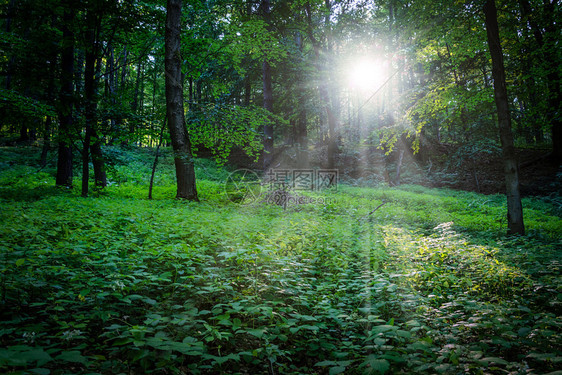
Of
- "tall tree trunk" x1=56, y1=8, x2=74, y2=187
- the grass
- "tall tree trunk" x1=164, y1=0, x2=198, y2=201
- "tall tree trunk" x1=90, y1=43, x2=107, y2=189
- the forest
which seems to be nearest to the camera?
the grass

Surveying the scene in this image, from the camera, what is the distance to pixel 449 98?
8.71 metres

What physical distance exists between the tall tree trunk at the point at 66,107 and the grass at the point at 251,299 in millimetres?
2188

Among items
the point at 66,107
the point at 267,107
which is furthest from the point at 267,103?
the point at 66,107

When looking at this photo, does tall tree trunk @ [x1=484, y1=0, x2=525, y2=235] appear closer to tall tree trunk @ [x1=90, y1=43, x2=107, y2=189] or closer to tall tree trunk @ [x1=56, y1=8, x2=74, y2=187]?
tall tree trunk @ [x1=90, y1=43, x2=107, y2=189]

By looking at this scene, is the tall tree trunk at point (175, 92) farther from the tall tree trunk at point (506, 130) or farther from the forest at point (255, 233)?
the tall tree trunk at point (506, 130)

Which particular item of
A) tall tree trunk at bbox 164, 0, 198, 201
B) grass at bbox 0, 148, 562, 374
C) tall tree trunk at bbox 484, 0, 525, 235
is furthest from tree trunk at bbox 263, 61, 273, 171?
tall tree trunk at bbox 484, 0, 525, 235

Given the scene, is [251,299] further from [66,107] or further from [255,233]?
[66,107]

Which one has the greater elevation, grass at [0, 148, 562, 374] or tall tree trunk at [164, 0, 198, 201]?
tall tree trunk at [164, 0, 198, 201]

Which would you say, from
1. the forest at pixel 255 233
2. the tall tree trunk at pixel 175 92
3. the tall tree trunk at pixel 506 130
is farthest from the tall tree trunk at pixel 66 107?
the tall tree trunk at pixel 506 130

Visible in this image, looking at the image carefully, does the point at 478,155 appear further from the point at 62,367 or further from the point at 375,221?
the point at 62,367

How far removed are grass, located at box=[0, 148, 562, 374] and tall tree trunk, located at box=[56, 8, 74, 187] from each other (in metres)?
2.19

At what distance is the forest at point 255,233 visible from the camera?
2090 mm

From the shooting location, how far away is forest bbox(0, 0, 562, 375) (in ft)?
6.86

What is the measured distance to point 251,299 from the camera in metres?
2.78
